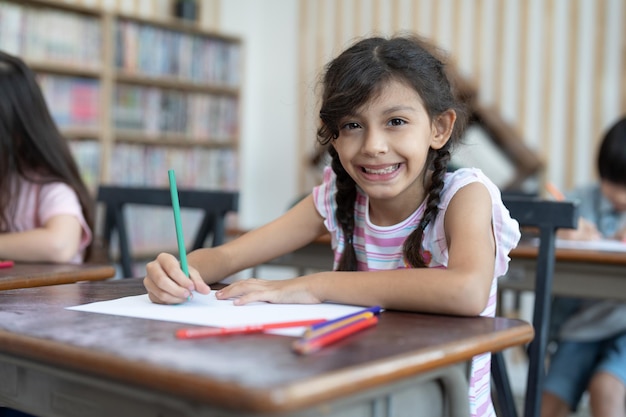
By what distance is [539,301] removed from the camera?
145 cm

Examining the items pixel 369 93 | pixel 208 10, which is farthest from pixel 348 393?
pixel 208 10

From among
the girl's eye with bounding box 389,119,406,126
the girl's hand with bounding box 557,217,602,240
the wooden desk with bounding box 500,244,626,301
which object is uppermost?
the girl's eye with bounding box 389,119,406,126

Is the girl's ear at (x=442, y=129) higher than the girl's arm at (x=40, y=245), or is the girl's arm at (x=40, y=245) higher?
the girl's ear at (x=442, y=129)

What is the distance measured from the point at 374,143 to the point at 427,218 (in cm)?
15

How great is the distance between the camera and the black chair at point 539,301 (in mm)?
1420

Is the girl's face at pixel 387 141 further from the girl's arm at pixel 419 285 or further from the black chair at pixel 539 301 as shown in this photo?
the black chair at pixel 539 301

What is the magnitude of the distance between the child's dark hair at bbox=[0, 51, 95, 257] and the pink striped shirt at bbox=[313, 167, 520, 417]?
73cm

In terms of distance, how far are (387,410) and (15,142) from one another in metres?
1.39

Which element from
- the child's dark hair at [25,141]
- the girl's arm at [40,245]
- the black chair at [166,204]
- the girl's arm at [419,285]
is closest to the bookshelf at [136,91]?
the black chair at [166,204]

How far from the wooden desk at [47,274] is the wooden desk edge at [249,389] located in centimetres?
48

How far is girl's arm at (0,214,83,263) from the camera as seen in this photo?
161cm

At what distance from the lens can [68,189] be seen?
72.7 inches

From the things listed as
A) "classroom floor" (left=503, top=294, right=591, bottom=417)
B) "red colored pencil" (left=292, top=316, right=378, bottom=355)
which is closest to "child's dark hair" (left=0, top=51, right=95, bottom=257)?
"red colored pencil" (left=292, top=316, right=378, bottom=355)

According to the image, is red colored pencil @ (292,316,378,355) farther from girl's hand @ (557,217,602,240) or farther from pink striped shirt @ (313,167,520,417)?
girl's hand @ (557,217,602,240)
